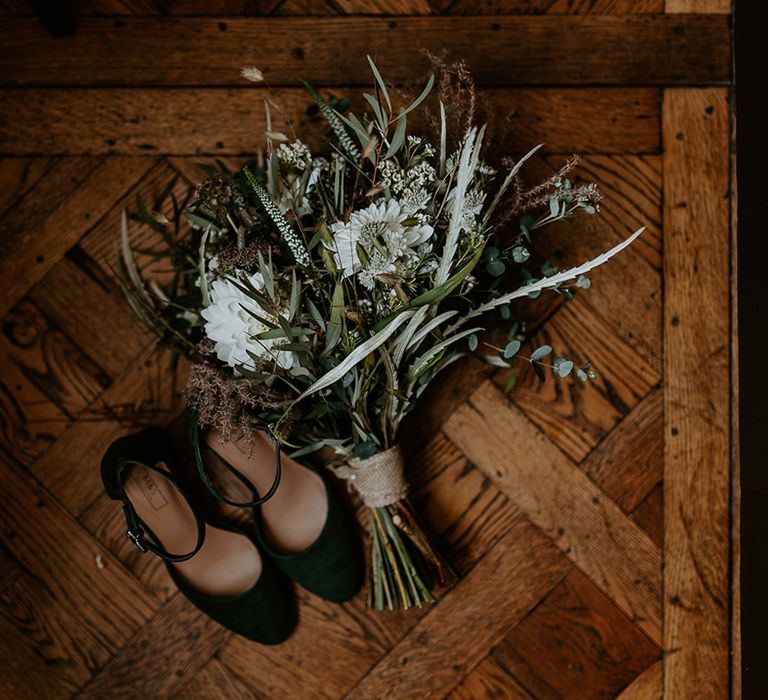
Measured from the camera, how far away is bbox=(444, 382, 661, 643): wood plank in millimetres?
923

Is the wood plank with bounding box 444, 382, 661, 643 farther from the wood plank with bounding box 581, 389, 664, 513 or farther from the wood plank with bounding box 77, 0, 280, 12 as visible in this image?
the wood plank with bounding box 77, 0, 280, 12

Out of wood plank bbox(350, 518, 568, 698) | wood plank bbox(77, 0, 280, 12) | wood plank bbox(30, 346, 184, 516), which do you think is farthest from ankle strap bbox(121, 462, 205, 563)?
wood plank bbox(77, 0, 280, 12)

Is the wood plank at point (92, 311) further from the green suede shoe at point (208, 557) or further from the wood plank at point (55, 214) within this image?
the green suede shoe at point (208, 557)

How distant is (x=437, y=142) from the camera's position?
2.63 feet

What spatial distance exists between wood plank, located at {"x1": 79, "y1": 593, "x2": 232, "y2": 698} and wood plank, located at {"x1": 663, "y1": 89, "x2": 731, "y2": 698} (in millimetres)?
661

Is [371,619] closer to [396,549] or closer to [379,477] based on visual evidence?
[396,549]

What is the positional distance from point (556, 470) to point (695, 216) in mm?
420

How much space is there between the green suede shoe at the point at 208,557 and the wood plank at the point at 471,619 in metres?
0.16

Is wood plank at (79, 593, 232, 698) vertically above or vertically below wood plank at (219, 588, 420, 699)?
above

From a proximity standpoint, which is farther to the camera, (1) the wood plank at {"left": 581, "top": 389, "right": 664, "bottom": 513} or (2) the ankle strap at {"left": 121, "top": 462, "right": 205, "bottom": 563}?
(1) the wood plank at {"left": 581, "top": 389, "right": 664, "bottom": 513}

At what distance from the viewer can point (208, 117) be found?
924 millimetres

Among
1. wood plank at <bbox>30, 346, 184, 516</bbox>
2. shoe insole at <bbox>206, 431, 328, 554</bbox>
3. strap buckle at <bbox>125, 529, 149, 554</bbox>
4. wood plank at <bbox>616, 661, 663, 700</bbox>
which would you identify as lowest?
wood plank at <bbox>616, 661, 663, 700</bbox>

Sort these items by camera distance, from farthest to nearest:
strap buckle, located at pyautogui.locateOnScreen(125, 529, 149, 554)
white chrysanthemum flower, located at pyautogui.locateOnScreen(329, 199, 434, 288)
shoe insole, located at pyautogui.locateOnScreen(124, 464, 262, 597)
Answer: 1. shoe insole, located at pyautogui.locateOnScreen(124, 464, 262, 597)
2. strap buckle, located at pyautogui.locateOnScreen(125, 529, 149, 554)
3. white chrysanthemum flower, located at pyautogui.locateOnScreen(329, 199, 434, 288)

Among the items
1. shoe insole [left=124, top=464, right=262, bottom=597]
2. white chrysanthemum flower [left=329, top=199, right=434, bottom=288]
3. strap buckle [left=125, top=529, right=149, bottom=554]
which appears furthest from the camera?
shoe insole [left=124, top=464, right=262, bottom=597]
